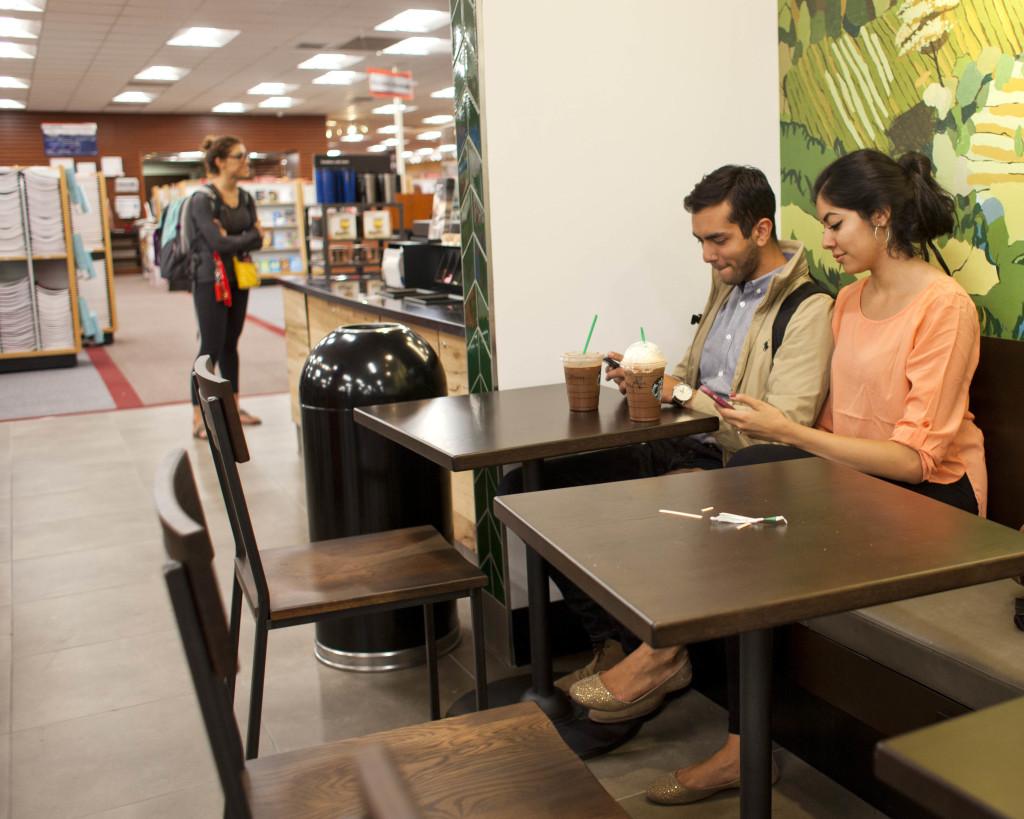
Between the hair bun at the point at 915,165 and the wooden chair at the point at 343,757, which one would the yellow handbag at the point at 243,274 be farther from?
the wooden chair at the point at 343,757

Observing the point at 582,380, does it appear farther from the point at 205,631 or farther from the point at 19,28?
the point at 19,28

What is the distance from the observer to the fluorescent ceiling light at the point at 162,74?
48.8 ft

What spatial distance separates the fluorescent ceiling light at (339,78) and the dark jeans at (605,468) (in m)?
14.1

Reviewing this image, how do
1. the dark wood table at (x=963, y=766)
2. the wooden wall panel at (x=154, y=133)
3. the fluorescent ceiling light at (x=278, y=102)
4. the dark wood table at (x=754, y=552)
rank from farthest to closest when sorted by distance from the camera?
the wooden wall panel at (x=154, y=133), the fluorescent ceiling light at (x=278, y=102), the dark wood table at (x=754, y=552), the dark wood table at (x=963, y=766)

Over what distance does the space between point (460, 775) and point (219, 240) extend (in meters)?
4.66

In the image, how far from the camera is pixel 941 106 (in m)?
2.56

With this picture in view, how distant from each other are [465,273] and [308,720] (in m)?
1.33

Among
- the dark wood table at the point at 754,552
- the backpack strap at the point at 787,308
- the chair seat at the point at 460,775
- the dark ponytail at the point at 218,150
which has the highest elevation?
the dark ponytail at the point at 218,150

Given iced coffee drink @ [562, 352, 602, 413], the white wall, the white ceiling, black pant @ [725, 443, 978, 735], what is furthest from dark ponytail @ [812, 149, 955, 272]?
the white ceiling

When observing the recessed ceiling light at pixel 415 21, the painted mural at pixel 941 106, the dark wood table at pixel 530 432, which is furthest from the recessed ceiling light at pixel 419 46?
the dark wood table at pixel 530 432

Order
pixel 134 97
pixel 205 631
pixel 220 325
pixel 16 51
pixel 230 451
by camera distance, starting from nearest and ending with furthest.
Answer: pixel 205 631, pixel 230 451, pixel 220 325, pixel 16 51, pixel 134 97

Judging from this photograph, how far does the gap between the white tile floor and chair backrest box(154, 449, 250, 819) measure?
127 cm

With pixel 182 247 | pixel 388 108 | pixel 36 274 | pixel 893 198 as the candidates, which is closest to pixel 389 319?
pixel 182 247

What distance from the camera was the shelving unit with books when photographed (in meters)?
8.43
